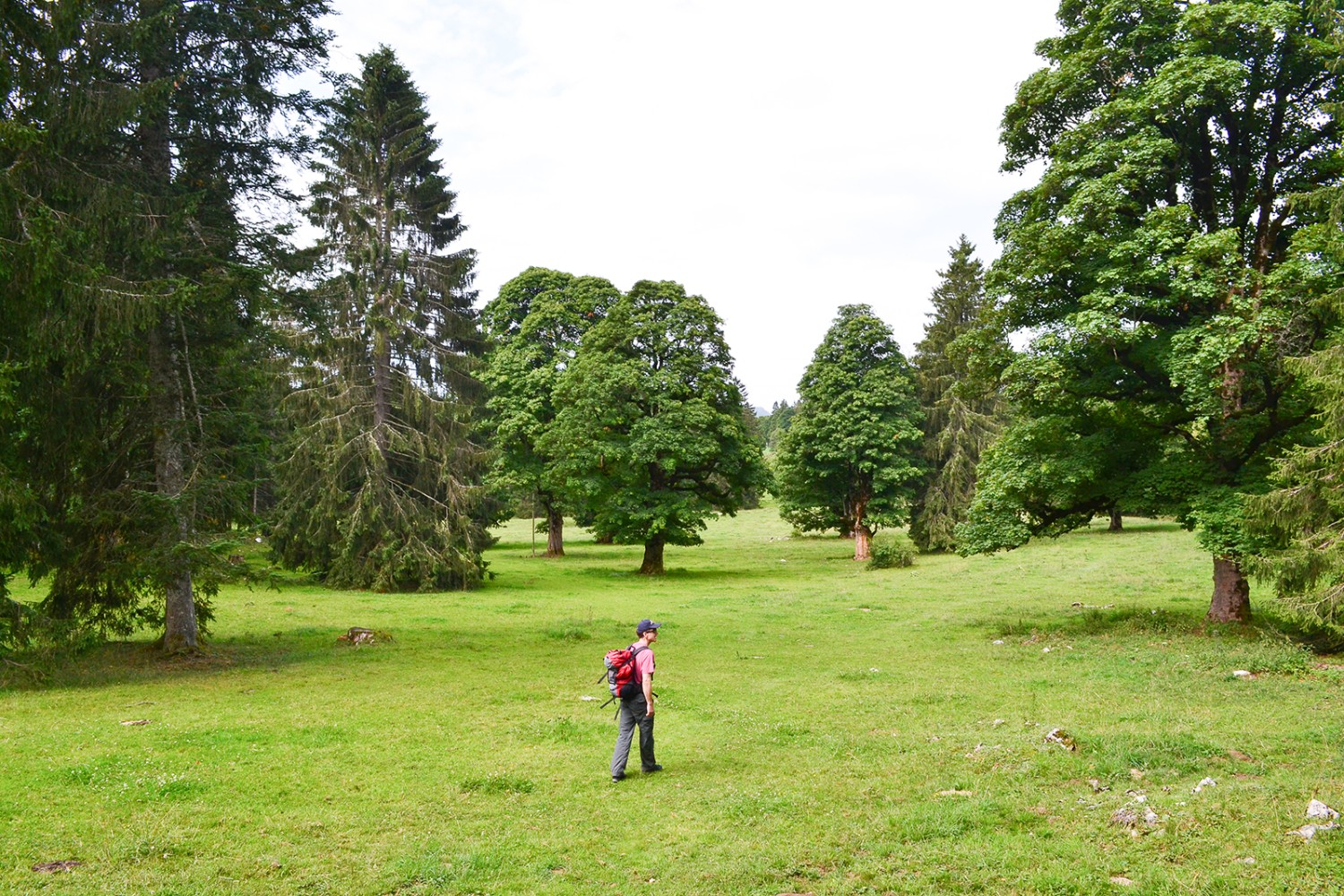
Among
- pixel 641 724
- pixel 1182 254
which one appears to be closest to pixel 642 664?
pixel 641 724

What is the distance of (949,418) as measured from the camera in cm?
4781

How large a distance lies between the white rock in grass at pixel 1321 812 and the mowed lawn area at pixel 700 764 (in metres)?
0.15

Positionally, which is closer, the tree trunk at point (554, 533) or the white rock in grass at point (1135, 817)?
the white rock in grass at point (1135, 817)

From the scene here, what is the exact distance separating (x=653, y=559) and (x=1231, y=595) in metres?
23.7

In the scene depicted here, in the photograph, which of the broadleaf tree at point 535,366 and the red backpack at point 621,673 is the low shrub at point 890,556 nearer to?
the broadleaf tree at point 535,366

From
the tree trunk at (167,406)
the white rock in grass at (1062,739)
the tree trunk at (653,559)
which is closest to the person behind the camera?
the white rock in grass at (1062,739)

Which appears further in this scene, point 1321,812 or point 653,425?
point 653,425

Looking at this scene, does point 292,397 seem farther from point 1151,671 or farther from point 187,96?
point 1151,671

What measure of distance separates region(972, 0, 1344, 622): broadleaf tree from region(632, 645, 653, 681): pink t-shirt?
1205cm

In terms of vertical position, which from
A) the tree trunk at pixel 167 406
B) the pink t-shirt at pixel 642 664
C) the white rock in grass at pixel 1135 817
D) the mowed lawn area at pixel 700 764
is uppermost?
the tree trunk at pixel 167 406

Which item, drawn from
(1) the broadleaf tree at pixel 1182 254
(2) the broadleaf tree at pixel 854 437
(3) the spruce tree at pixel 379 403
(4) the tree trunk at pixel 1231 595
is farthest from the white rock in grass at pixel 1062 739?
(2) the broadleaf tree at pixel 854 437

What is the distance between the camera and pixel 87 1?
48.7ft

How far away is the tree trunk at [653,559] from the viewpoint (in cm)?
3794

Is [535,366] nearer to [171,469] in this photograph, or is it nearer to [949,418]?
[949,418]
